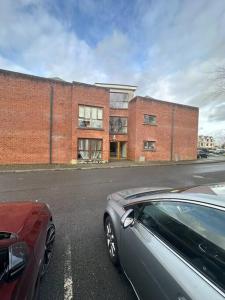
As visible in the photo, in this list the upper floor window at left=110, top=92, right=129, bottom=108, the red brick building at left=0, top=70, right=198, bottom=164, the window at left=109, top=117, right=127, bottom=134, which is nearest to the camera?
the red brick building at left=0, top=70, right=198, bottom=164

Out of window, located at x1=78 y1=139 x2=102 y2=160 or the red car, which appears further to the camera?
window, located at x1=78 y1=139 x2=102 y2=160

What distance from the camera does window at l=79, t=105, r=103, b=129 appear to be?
18203 millimetres

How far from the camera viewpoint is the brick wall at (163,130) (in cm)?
2138

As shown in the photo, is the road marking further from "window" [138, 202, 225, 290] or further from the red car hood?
"window" [138, 202, 225, 290]

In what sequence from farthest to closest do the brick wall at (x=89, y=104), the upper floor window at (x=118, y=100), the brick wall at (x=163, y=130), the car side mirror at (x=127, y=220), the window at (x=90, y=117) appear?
the upper floor window at (x=118, y=100), the brick wall at (x=163, y=130), the window at (x=90, y=117), the brick wall at (x=89, y=104), the car side mirror at (x=127, y=220)

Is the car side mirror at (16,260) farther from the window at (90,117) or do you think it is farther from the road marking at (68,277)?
the window at (90,117)

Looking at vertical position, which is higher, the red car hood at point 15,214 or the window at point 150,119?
the window at point 150,119

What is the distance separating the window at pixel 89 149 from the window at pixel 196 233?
1649 cm

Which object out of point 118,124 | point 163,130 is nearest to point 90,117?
point 118,124

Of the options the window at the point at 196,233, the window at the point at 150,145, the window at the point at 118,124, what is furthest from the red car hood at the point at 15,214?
the window at the point at 118,124

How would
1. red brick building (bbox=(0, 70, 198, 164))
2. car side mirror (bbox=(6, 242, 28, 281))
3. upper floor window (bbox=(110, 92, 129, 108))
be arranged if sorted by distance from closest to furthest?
car side mirror (bbox=(6, 242, 28, 281))
red brick building (bbox=(0, 70, 198, 164))
upper floor window (bbox=(110, 92, 129, 108))

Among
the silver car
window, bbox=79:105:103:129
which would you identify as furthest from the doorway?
the silver car

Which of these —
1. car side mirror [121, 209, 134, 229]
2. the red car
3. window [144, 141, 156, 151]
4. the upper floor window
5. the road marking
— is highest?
the upper floor window

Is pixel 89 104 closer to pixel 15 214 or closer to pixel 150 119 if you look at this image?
pixel 150 119
